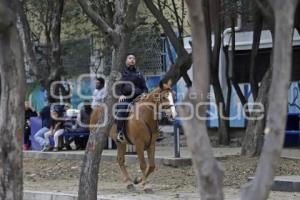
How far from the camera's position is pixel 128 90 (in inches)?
546

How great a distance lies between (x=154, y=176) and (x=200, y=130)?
1026cm

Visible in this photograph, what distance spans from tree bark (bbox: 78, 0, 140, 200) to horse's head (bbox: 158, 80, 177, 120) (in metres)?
1.93

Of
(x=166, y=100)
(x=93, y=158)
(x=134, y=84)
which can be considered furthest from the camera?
(x=134, y=84)

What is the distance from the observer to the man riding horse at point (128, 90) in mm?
13766

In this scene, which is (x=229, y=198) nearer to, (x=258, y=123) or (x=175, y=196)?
(x=175, y=196)

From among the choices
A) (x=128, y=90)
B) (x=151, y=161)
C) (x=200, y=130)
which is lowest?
(x=151, y=161)

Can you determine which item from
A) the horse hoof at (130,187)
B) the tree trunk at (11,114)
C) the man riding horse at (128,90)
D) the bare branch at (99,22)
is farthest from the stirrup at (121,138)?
the tree trunk at (11,114)

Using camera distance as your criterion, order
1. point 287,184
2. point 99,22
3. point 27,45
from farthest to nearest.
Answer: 1. point 27,45
2. point 287,184
3. point 99,22

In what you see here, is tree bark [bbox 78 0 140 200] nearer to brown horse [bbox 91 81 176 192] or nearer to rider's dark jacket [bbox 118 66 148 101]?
brown horse [bbox 91 81 176 192]

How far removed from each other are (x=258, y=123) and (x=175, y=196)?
468 centimetres

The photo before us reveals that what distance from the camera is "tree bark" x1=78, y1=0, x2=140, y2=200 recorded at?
11086 mm

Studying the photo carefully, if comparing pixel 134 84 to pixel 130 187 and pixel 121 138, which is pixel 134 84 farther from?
pixel 130 187

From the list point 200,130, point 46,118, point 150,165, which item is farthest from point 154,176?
point 200,130

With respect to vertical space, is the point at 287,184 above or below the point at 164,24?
below
